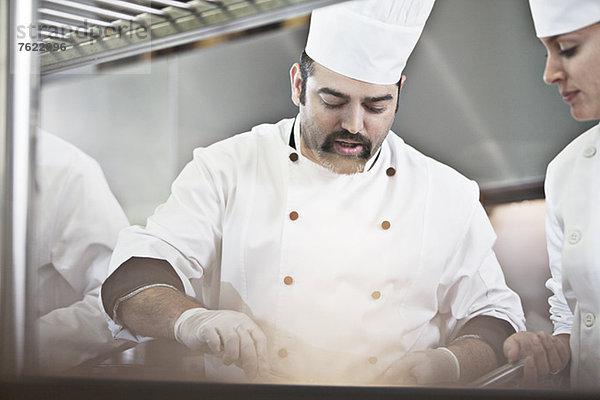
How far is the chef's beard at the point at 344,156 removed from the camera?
1911mm

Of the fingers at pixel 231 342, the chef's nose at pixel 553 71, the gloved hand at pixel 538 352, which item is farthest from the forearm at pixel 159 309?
the chef's nose at pixel 553 71

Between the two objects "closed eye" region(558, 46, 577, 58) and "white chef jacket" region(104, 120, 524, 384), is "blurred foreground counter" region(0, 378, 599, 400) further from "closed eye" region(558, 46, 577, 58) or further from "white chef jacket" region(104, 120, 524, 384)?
"closed eye" region(558, 46, 577, 58)

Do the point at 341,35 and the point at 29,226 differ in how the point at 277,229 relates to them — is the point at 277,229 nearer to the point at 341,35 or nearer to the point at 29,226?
the point at 341,35

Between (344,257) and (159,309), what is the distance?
1.76 feet

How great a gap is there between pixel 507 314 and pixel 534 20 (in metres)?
0.80

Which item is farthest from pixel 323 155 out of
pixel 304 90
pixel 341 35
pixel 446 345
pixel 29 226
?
pixel 29 226

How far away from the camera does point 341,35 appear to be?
1.89 metres

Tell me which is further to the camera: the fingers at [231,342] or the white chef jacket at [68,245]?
the white chef jacket at [68,245]

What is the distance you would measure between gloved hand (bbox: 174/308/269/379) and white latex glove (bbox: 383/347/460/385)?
0.36m

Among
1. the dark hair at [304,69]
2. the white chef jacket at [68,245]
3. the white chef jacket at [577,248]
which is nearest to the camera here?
the white chef jacket at [577,248]

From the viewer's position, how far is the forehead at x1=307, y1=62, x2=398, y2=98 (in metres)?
1.88

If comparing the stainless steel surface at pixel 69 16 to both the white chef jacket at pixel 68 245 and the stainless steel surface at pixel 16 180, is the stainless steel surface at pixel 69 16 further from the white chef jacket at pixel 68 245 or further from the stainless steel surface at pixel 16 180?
the white chef jacket at pixel 68 245

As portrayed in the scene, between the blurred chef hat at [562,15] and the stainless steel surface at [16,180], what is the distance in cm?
147

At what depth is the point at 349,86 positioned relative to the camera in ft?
6.19
